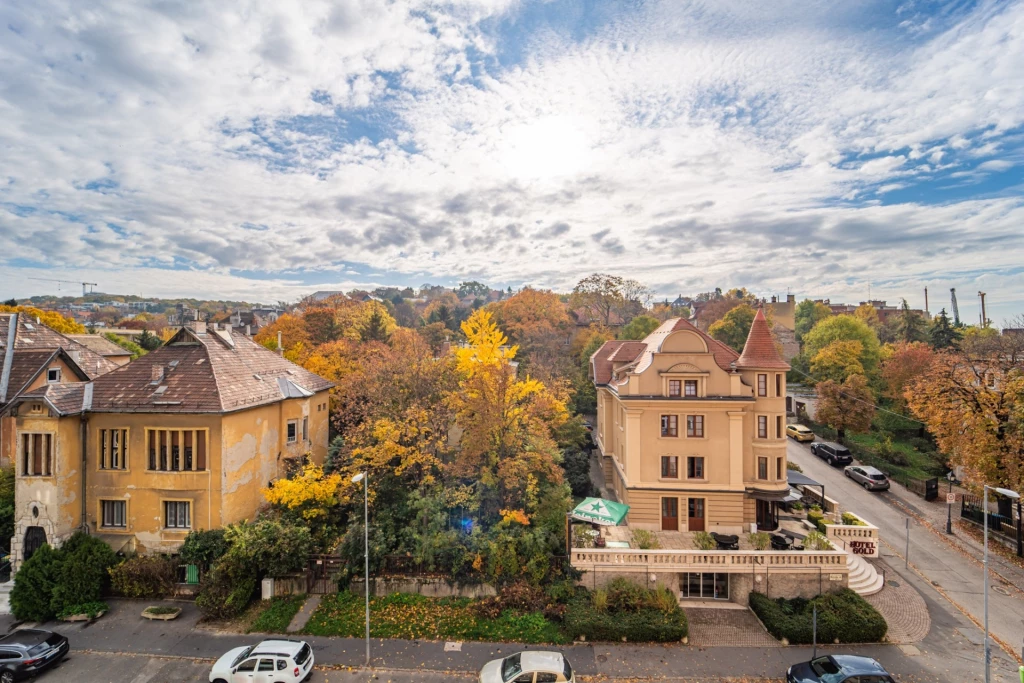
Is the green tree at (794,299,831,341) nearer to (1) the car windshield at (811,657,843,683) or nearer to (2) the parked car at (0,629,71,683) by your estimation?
(1) the car windshield at (811,657,843,683)

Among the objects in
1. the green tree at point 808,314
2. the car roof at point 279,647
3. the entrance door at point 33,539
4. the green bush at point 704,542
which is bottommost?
the car roof at point 279,647

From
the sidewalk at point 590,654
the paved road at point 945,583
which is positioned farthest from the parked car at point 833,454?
the sidewalk at point 590,654

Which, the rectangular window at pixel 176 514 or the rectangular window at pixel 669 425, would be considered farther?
the rectangular window at pixel 669 425

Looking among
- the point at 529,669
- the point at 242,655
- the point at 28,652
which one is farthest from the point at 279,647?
the point at 28,652

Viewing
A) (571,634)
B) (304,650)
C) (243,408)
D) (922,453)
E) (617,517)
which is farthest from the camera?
(922,453)

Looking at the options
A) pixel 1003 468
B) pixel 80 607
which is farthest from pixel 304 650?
pixel 1003 468

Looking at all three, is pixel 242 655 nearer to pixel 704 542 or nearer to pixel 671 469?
pixel 704 542

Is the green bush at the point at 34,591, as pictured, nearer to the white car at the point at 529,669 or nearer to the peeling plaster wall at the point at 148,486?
the peeling plaster wall at the point at 148,486

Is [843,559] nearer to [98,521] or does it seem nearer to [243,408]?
[243,408]
